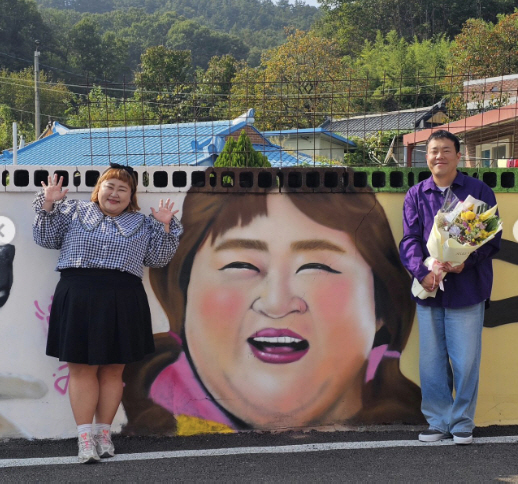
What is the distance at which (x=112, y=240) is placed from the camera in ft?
13.1

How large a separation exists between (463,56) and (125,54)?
1694 inches

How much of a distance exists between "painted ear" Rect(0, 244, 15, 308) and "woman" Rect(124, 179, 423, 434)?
0.90m

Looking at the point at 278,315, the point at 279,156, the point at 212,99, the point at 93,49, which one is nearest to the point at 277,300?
the point at 278,315

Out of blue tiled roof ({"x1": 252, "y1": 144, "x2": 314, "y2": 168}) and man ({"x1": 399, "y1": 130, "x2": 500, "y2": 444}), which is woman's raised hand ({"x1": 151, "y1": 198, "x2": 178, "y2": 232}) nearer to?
blue tiled roof ({"x1": 252, "y1": 144, "x2": 314, "y2": 168})

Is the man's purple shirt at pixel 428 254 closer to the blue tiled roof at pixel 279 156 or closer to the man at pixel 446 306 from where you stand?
the man at pixel 446 306

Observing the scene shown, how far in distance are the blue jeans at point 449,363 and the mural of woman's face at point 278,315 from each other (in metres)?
0.41

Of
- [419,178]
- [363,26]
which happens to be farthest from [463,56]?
[363,26]

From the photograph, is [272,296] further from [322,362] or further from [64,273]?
[64,273]

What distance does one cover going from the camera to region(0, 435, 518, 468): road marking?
400cm

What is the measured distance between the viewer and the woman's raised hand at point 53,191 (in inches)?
163

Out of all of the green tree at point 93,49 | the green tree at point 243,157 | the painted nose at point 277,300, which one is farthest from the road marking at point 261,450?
the green tree at point 93,49

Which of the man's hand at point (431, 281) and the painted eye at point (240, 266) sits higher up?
the painted eye at point (240, 266)

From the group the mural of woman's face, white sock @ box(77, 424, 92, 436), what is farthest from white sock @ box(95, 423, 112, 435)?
the mural of woman's face

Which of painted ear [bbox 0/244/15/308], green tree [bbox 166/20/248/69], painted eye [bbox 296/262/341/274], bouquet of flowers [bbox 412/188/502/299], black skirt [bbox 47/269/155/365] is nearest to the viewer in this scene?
bouquet of flowers [bbox 412/188/502/299]
